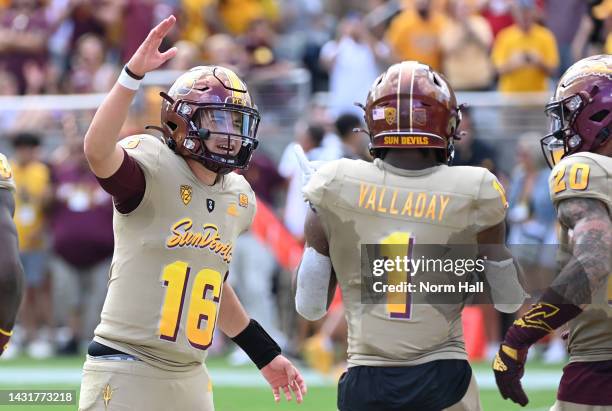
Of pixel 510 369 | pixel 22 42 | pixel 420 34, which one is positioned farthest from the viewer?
pixel 22 42

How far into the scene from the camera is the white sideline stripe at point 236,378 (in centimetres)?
997

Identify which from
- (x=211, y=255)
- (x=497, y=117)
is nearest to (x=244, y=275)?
(x=497, y=117)

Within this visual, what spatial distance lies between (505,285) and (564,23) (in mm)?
8759

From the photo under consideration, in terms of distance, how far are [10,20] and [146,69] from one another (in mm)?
11022

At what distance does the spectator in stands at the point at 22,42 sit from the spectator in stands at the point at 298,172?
4.09m

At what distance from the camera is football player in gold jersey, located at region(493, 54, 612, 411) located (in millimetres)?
4422

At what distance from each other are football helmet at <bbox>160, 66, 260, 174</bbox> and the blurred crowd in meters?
5.62

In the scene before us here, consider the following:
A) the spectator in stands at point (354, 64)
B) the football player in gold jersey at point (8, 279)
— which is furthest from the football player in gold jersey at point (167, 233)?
the spectator in stands at point (354, 64)

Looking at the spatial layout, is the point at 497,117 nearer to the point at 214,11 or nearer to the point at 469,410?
the point at 214,11

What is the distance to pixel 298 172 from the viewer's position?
38.3 feet

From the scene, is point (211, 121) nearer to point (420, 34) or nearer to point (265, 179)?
point (265, 179)

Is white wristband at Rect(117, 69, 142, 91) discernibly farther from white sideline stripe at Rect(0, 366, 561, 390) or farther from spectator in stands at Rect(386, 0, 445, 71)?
spectator in stands at Rect(386, 0, 445, 71)

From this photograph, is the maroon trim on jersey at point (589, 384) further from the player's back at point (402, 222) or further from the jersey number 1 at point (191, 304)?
the jersey number 1 at point (191, 304)

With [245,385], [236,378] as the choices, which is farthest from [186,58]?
[245,385]
